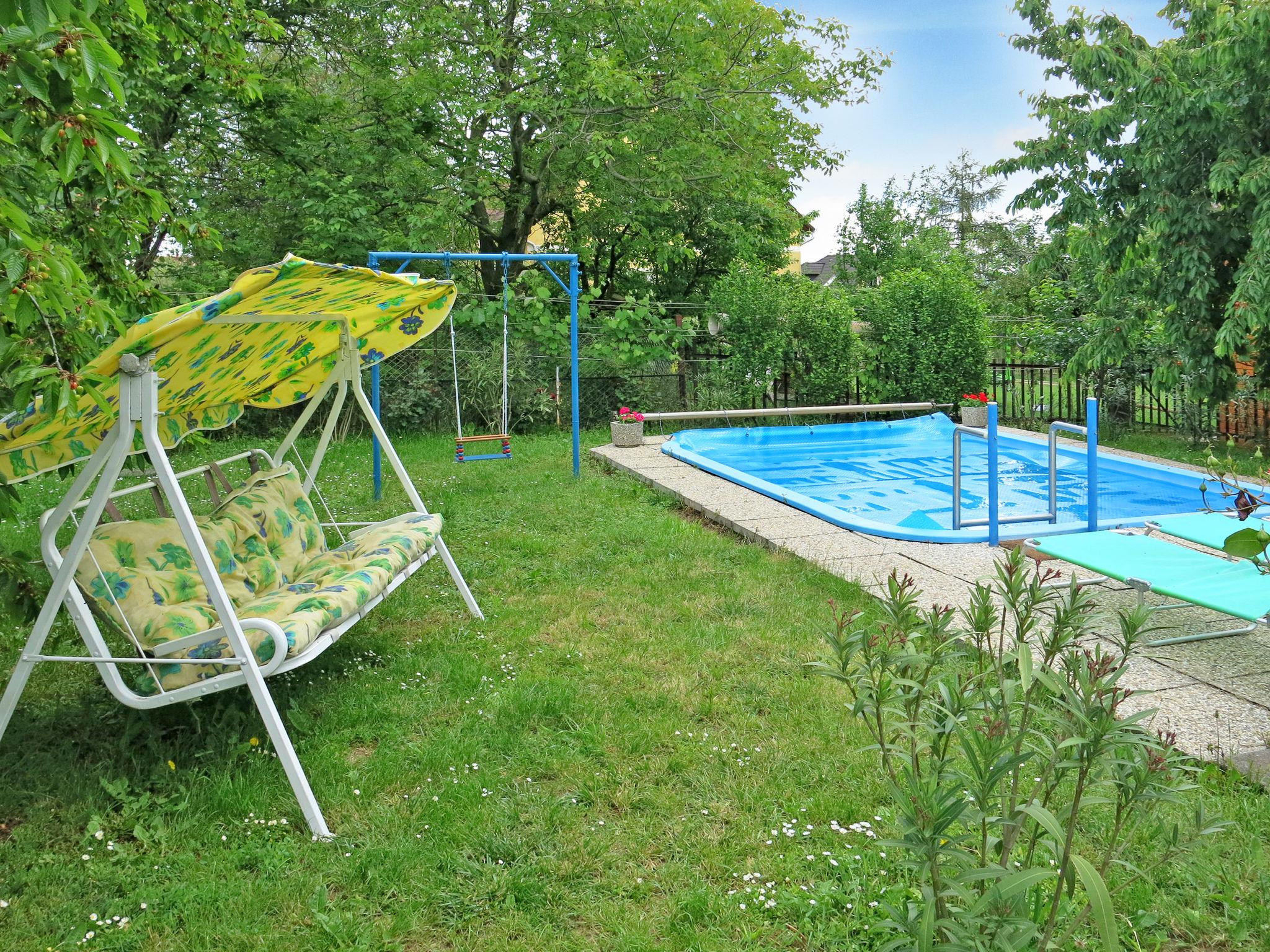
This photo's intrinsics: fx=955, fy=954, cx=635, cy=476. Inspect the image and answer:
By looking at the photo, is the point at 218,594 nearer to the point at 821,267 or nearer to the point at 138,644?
the point at 138,644

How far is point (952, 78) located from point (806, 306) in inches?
385

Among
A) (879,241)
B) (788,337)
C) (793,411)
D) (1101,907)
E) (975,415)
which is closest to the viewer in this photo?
(1101,907)

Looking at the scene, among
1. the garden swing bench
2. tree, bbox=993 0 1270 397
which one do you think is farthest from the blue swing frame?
tree, bbox=993 0 1270 397

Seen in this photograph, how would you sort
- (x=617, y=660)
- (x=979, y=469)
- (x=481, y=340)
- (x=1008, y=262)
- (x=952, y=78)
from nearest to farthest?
(x=617, y=660)
(x=979, y=469)
(x=481, y=340)
(x=952, y=78)
(x=1008, y=262)

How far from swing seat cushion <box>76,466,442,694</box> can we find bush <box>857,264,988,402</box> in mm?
10504

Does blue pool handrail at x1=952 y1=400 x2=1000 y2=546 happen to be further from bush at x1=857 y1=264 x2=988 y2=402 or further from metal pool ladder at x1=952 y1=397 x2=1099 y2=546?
bush at x1=857 y1=264 x2=988 y2=402

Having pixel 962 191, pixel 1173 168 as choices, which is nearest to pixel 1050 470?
pixel 1173 168

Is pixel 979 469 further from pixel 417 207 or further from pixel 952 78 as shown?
pixel 952 78

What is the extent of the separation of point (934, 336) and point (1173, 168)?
4.42m

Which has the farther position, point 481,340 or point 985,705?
point 481,340

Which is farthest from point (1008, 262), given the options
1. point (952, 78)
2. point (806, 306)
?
point (806, 306)

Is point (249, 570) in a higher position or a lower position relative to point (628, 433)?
lower

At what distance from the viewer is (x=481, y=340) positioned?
43.9ft

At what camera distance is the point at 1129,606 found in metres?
4.98
